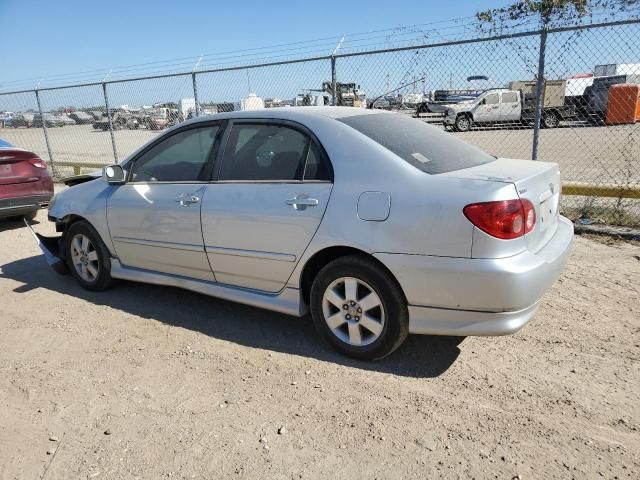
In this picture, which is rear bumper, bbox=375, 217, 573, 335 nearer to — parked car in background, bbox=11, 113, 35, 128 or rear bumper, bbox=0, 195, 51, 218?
rear bumper, bbox=0, 195, 51, 218

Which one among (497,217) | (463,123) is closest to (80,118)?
(463,123)

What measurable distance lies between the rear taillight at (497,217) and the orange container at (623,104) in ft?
50.5

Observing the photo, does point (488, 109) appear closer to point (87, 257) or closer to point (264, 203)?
point (87, 257)

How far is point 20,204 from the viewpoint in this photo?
7453 millimetres

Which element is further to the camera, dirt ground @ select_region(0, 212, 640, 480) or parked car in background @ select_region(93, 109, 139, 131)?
parked car in background @ select_region(93, 109, 139, 131)

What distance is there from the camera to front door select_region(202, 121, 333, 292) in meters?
3.41

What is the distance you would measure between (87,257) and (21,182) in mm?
3402

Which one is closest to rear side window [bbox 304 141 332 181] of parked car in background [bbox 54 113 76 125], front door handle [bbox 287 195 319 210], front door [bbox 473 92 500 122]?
front door handle [bbox 287 195 319 210]

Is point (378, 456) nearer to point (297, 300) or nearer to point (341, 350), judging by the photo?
point (341, 350)

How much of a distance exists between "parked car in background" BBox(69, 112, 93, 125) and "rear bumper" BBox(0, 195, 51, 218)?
9008 millimetres

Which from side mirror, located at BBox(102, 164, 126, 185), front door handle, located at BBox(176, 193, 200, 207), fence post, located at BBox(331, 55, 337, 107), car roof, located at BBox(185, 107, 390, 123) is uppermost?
fence post, located at BBox(331, 55, 337, 107)

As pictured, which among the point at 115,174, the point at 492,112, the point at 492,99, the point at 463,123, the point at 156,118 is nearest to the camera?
the point at 115,174

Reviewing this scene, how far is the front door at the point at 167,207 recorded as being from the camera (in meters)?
4.02

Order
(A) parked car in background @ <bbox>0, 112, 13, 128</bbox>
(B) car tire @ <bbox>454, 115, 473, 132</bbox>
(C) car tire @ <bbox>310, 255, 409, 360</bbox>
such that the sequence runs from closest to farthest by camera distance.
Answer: (C) car tire @ <bbox>310, 255, 409, 360</bbox> < (A) parked car in background @ <bbox>0, 112, 13, 128</bbox> < (B) car tire @ <bbox>454, 115, 473, 132</bbox>
